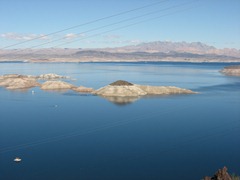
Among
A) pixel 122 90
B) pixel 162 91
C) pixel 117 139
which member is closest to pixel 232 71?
pixel 162 91

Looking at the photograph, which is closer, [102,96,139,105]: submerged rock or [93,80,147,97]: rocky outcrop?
[102,96,139,105]: submerged rock

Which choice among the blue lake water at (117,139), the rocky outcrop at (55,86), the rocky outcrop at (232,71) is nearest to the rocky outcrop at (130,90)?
the blue lake water at (117,139)

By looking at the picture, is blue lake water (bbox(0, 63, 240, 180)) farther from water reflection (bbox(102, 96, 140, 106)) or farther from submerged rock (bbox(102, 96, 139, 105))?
submerged rock (bbox(102, 96, 139, 105))

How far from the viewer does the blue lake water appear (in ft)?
86.6

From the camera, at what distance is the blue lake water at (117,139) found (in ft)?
86.6

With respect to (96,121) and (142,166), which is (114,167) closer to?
(142,166)

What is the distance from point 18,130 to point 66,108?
613 inches

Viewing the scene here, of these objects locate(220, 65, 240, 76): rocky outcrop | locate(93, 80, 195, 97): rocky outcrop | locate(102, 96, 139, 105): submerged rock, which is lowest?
locate(220, 65, 240, 76): rocky outcrop

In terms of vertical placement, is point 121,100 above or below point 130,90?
below

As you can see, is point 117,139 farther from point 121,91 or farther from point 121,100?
point 121,91

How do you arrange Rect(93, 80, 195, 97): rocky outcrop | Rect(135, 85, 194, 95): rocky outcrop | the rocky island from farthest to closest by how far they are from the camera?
Rect(135, 85, 194, 95): rocky outcrop → Rect(93, 80, 195, 97): rocky outcrop → the rocky island

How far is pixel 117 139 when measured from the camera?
3541cm

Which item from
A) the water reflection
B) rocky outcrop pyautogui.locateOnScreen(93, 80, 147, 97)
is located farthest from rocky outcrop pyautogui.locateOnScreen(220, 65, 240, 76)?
the water reflection

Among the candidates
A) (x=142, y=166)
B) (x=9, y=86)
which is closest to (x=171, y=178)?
(x=142, y=166)
